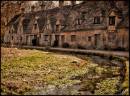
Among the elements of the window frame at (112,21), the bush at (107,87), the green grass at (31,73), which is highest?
the window frame at (112,21)

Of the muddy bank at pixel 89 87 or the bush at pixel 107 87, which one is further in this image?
the bush at pixel 107 87

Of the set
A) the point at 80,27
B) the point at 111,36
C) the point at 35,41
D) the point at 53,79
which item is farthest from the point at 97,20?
the point at 53,79

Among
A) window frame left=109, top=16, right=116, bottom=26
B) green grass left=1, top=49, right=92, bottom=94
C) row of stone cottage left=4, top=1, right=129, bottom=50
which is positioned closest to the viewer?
green grass left=1, top=49, right=92, bottom=94

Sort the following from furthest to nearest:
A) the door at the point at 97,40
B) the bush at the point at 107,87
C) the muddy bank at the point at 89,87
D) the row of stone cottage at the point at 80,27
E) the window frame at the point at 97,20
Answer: the window frame at the point at 97,20, the door at the point at 97,40, the row of stone cottage at the point at 80,27, the bush at the point at 107,87, the muddy bank at the point at 89,87

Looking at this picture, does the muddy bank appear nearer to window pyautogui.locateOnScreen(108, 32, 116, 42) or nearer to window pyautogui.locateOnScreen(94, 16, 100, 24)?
window pyautogui.locateOnScreen(108, 32, 116, 42)

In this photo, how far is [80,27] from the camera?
53750mm

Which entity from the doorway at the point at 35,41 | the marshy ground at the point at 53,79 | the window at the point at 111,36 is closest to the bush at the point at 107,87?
the marshy ground at the point at 53,79

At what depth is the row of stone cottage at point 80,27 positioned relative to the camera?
47.8m

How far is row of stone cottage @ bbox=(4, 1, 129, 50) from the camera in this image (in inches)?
1880

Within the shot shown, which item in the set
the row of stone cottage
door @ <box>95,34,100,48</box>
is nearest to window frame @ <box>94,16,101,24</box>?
the row of stone cottage

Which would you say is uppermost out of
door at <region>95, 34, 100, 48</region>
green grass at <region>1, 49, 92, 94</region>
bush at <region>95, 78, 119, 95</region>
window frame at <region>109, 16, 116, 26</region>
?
window frame at <region>109, 16, 116, 26</region>

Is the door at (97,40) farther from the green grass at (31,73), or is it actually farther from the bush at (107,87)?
the bush at (107,87)

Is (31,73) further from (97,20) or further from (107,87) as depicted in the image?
(97,20)

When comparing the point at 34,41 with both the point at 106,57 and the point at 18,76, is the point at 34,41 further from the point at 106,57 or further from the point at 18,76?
the point at 18,76
